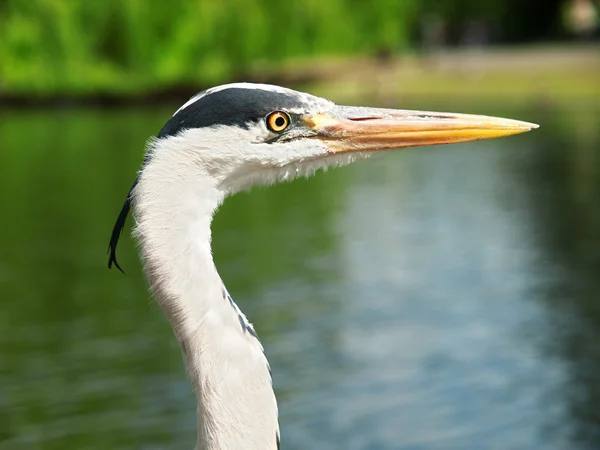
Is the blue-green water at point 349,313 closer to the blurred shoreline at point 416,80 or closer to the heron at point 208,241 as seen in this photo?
the heron at point 208,241

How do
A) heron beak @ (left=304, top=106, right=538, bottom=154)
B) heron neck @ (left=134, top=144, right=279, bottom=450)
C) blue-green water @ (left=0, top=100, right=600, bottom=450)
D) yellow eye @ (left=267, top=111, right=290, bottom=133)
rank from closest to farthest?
1. heron neck @ (left=134, top=144, right=279, bottom=450)
2. yellow eye @ (left=267, top=111, right=290, bottom=133)
3. heron beak @ (left=304, top=106, right=538, bottom=154)
4. blue-green water @ (left=0, top=100, right=600, bottom=450)

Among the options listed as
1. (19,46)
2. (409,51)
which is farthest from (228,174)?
(409,51)

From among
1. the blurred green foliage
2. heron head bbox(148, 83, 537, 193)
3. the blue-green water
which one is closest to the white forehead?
heron head bbox(148, 83, 537, 193)

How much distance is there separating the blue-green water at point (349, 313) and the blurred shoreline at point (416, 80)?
10.2 meters

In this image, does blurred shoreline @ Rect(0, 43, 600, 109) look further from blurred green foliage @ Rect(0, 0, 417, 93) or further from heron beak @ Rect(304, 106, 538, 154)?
heron beak @ Rect(304, 106, 538, 154)

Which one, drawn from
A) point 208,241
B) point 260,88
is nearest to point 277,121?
point 260,88

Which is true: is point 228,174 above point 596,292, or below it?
above

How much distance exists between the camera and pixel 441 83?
104 ft

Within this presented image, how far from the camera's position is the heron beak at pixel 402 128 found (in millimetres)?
3641

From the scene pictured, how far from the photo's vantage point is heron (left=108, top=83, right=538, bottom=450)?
11.0ft

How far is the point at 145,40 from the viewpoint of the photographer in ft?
90.1

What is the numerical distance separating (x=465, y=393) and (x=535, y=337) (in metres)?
1.48

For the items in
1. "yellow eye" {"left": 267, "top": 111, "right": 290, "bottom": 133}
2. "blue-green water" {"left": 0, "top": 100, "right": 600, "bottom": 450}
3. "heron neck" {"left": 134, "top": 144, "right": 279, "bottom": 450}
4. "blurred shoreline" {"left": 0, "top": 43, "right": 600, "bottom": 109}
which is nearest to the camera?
"heron neck" {"left": 134, "top": 144, "right": 279, "bottom": 450}

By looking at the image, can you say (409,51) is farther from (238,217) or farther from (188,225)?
(188,225)
